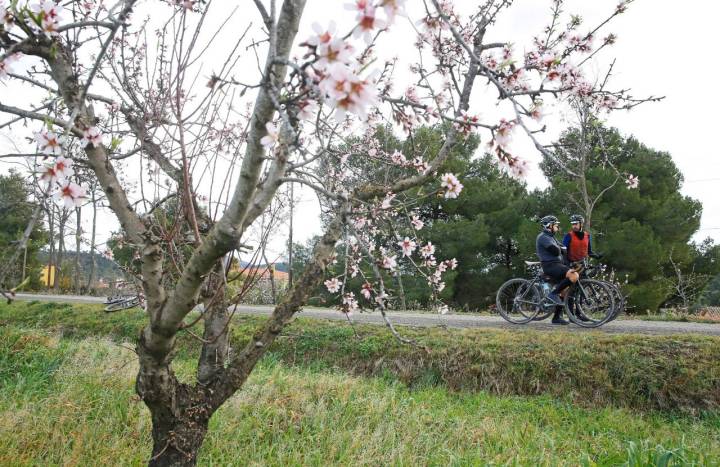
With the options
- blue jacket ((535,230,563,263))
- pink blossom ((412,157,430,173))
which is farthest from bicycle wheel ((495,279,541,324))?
pink blossom ((412,157,430,173))

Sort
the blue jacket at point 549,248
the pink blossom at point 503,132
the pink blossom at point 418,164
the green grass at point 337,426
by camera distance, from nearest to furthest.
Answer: the pink blossom at point 503,132 → the green grass at point 337,426 → the pink blossom at point 418,164 → the blue jacket at point 549,248

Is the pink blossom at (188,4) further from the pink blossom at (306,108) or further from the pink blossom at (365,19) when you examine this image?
the pink blossom at (365,19)

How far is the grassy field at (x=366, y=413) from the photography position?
289 cm

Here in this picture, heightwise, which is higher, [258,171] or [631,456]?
[258,171]

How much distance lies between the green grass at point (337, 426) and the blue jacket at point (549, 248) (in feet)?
7.74

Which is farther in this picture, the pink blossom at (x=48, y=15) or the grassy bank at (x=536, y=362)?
the grassy bank at (x=536, y=362)

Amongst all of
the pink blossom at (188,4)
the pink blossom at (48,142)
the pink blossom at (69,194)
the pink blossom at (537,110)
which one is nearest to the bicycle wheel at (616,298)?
the pink blossom at (537,110)

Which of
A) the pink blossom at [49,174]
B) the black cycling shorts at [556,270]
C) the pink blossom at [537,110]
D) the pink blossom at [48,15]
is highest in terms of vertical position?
the pink blossom at [48,15]

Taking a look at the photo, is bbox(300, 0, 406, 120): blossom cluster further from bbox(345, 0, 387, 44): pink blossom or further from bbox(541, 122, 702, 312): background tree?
bbox(541, 122, 702, 312): background tree

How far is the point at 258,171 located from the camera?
1.52 meters

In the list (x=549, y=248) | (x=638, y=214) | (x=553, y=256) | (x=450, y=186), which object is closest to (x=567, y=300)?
(x=553, y=256)

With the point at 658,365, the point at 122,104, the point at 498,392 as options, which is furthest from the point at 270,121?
the point at 658,365

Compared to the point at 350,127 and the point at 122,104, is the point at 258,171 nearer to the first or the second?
the point at 122,104

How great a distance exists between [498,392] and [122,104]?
4.28 m
